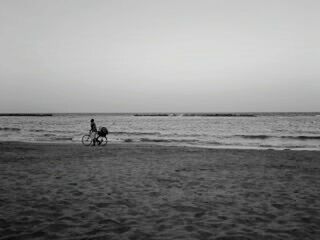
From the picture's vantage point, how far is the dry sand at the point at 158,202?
5664 millimetres

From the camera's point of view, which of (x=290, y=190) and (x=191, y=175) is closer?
(x=290, y=190)

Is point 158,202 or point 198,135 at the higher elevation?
point 158,202

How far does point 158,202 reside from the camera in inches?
300

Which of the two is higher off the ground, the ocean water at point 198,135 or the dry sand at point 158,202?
the dry sand at point 158,202

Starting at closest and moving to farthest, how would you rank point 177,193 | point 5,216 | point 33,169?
point 5,216 → point 177,193 → point 33,169

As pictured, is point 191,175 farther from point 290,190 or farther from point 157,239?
point 157,239

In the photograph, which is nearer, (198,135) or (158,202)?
(158,202)

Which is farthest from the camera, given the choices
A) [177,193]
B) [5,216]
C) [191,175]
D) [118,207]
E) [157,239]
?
[191,175]

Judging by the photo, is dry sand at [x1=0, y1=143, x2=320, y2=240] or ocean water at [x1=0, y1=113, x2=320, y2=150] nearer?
dry sand at [x1=0, y1=143, x2=320, y2=240]

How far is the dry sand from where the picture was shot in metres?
5.66

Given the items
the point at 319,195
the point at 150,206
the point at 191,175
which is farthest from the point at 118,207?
the point at 319,195

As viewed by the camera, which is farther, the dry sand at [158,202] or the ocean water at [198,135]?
the ocean water at [198,135]

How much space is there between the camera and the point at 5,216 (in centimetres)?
637

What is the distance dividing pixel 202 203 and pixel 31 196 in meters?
4.53
